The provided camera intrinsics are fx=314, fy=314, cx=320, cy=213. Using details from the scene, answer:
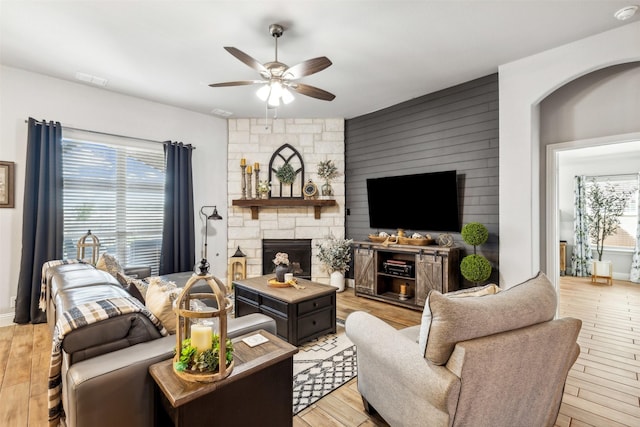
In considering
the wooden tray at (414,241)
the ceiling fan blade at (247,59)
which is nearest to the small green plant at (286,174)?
the wooden tray at (414,241)

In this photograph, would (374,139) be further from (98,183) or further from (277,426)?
(277,426)

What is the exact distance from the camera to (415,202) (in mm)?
4668

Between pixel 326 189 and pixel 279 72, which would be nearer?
pixel 279 72

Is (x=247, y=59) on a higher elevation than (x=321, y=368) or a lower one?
higher

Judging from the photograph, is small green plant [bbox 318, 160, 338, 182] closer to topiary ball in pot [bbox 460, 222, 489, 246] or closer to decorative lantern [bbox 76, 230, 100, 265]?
topiary ball in pot [bbox 460, 222, 489, 246]

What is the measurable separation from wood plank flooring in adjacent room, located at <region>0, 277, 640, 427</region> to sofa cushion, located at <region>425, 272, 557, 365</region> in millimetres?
988

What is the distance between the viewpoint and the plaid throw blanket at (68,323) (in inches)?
54.4

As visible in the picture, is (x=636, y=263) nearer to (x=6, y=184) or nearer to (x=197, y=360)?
(x=197, y=360)

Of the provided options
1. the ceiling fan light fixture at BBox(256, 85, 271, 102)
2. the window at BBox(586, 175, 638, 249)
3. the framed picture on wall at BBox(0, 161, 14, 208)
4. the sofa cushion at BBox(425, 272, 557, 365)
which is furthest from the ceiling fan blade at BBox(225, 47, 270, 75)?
the window at BBox(586, 175, 638, 249)

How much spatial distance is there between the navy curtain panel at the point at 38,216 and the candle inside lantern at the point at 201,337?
364 centimetres

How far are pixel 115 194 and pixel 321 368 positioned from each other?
3.86m

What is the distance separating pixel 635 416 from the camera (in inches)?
81.5

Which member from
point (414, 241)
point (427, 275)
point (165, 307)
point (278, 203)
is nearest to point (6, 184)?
point (278, 203)

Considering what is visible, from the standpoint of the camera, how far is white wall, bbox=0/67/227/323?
373 cm
